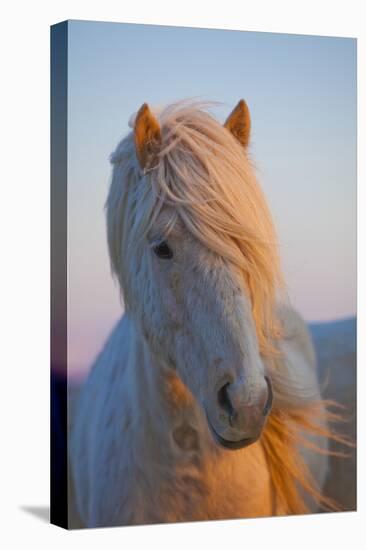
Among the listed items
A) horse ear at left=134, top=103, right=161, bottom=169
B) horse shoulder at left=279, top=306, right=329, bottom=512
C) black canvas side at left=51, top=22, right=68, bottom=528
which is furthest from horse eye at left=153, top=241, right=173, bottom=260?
horse shoulder at left=279, top=306, right=329, bottom=512

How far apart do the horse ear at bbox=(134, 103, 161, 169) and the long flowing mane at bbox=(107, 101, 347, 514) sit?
0.03 m

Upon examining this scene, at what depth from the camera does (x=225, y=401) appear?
4.37m

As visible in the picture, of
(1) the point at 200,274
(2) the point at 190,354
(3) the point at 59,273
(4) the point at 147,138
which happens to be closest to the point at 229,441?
(2) the point at 190,354

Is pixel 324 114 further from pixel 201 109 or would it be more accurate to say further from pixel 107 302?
pixel 107 302

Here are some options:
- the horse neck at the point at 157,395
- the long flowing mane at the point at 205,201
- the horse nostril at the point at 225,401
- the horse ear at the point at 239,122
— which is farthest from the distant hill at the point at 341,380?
the horse nostril at the point at 225,401

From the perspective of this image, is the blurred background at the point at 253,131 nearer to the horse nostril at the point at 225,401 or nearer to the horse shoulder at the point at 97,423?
the horse shoulder at the point at 97,423

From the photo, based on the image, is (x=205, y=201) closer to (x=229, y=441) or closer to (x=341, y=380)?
(x=229, y=441)

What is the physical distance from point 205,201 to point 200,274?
32 centimetres

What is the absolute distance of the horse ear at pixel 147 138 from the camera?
15.2 ft

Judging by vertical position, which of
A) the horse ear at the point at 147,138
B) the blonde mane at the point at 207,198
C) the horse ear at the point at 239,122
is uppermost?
the horse ear at the point at 239,122

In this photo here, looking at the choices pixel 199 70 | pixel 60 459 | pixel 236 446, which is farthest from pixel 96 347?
pixel 199 70

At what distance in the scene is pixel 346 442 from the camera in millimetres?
5629

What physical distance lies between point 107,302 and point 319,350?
1.23 m

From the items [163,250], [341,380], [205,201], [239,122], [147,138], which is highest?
[239,122]
